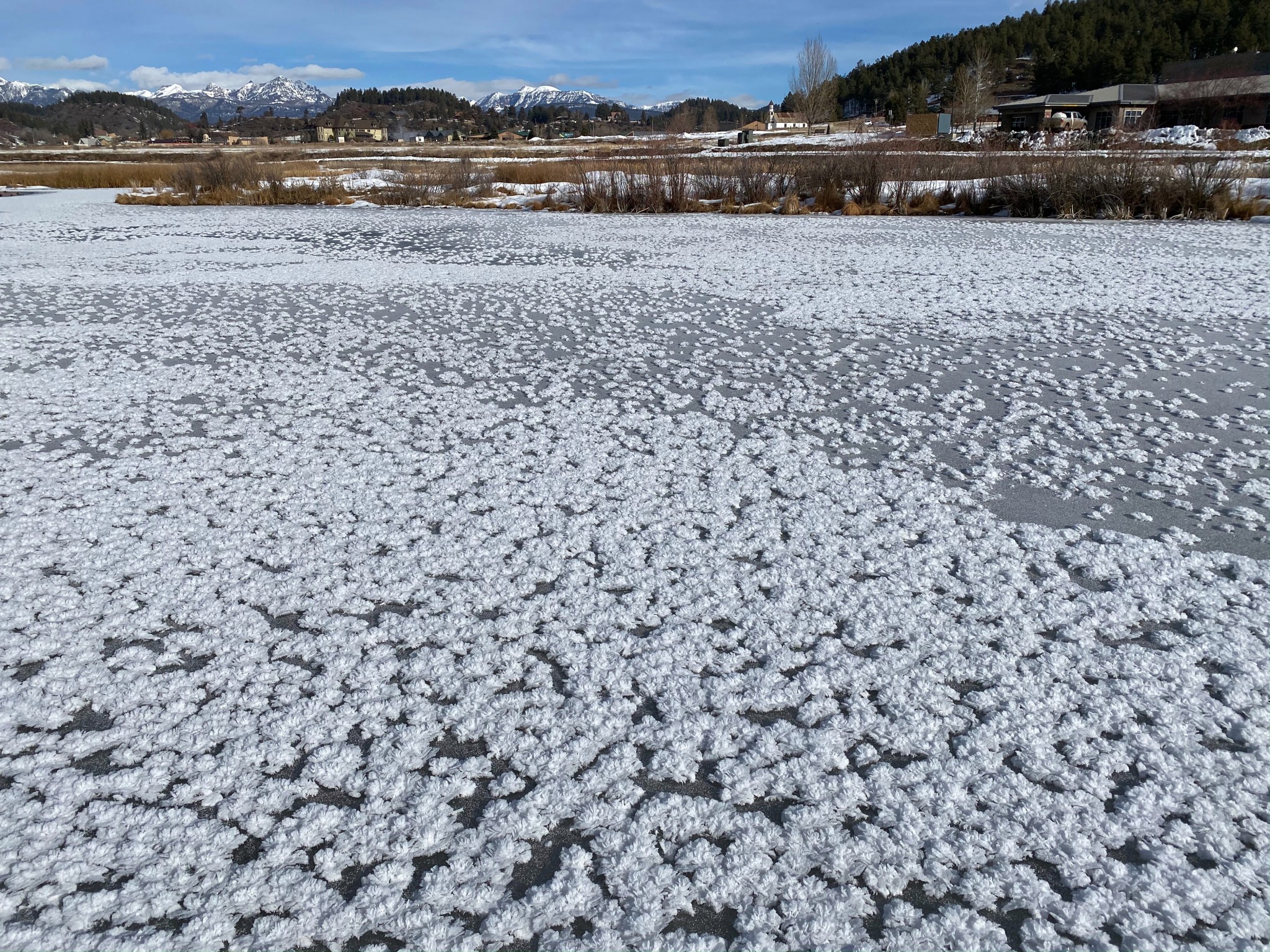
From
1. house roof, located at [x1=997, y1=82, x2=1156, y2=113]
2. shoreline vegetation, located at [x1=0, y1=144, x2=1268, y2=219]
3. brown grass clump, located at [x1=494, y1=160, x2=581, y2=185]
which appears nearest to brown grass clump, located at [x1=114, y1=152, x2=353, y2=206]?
shoreline vegetation, located at [x1=0, y1=144, x2=1268, y2=219]

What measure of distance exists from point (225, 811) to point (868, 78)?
10527cm

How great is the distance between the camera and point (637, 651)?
8.52 feet

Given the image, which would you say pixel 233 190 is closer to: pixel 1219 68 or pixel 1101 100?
pixel 1101 100

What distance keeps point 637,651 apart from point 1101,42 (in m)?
85.4

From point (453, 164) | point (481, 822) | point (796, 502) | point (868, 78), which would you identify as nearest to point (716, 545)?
point (796, 502)

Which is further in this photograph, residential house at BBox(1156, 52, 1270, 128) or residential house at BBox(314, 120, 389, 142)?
residential house at BBox(314, 120, 389, 142)

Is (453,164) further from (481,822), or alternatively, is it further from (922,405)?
(481,822)

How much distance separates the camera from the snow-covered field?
5.85 ft

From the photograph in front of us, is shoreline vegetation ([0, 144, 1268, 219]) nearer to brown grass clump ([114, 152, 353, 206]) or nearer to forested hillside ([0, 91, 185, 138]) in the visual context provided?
brown grass clump ([114, 152, 353, 206])

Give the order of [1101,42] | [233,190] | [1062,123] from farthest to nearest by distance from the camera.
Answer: [1101,42]
[1062,123]
[233,190]

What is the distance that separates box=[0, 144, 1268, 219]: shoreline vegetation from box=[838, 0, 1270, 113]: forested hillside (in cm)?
5209

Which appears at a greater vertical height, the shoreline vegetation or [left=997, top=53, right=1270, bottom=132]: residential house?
[left=997, top=53, right=1270, bottom=132]: residential house

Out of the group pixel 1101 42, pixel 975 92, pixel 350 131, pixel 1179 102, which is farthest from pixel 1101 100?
pixel 350 131

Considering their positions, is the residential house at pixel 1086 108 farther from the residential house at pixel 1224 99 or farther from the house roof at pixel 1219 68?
the house roof at pixel 1219 68
